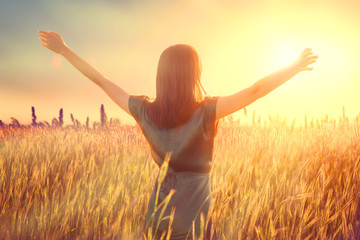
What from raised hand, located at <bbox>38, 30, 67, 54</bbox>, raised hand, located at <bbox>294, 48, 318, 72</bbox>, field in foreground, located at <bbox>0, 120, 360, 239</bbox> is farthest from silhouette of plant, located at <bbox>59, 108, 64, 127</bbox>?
raised hand, located at <bbox>294, 48, 318, 72</bbox>

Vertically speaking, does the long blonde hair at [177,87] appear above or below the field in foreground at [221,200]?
above

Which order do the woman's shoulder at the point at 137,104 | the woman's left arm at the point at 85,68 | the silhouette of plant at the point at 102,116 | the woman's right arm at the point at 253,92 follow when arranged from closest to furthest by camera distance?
the woman's right arm at the point at 253,92
the woman's shoulder at the point at 137,104
the woman's left arm at the point at 85,68
the silhouette of plant at the point at 102,116

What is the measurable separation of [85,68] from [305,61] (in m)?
1.44

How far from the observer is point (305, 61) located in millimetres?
1768

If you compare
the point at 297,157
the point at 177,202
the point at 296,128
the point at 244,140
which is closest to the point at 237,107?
the point at 177,202

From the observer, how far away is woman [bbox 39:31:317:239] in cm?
165

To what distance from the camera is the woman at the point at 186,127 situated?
1653 mm

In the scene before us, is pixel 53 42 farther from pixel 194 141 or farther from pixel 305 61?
pixel 305 61

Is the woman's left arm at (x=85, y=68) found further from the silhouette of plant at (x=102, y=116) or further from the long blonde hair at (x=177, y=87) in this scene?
the silhouette of plant at (x=102, y=116)

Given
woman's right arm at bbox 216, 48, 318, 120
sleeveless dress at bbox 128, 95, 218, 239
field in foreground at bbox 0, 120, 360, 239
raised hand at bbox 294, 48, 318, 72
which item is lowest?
field in foreground at bbox 0, 120, 360, 239

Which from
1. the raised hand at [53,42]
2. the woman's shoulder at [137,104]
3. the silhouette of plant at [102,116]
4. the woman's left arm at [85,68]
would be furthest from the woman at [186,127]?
the silhouette of plant at [102,116]

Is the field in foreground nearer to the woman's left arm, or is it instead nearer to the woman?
the woman

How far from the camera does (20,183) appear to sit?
10.2 feet

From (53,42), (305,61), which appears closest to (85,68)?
(53,42)
